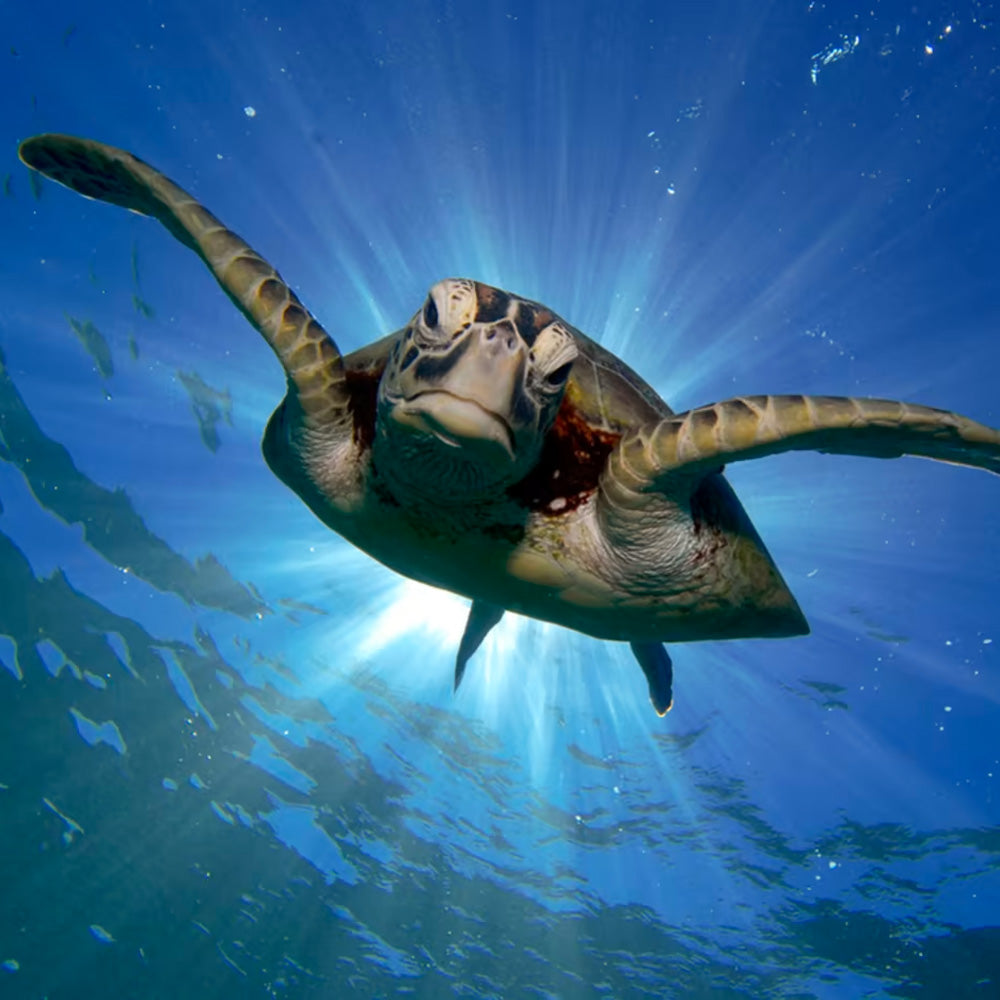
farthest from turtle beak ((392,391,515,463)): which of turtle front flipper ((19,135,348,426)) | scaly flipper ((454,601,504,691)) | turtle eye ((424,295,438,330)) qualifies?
scaly flipper ((454,601,504,691))

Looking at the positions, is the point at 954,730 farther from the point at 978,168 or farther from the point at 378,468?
the point at 378,468

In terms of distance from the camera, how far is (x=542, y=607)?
3.69 metres

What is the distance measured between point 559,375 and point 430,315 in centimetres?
52

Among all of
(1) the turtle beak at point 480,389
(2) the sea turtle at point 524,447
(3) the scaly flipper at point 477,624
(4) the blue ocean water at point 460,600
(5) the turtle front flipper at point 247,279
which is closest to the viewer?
(1) the turtle beak at point 480,389

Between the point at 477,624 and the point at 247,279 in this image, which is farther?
the point at 477,624

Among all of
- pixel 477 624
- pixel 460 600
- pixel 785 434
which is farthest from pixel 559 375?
pixel 460 600

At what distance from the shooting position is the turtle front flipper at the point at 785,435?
241 centimetres

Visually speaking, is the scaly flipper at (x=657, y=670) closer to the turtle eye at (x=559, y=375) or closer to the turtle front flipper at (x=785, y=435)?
the turtle front flipper at (x=785, y=435)

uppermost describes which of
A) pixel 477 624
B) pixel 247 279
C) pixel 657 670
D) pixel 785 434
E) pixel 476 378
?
pixel 657 670

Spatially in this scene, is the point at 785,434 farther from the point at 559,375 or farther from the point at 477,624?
the point at 477,624

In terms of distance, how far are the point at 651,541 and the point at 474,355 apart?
132 centimetres

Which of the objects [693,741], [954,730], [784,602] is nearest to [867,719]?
[954,730]

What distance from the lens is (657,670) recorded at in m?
4.99

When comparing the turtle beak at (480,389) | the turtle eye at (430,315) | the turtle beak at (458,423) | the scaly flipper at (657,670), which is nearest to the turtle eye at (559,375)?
the turtle beak at (480,389)
